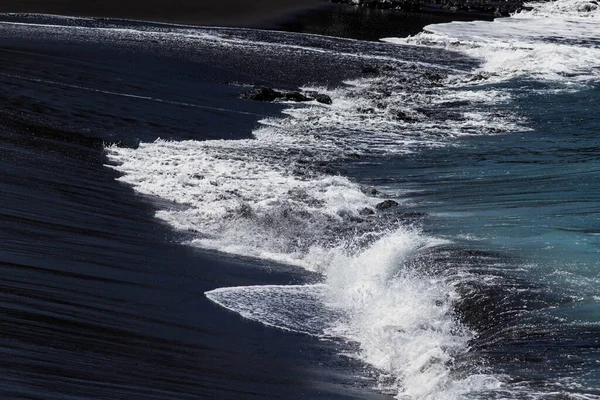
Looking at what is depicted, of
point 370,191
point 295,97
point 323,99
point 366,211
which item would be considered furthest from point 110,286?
point 323,99

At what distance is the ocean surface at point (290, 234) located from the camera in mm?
10820

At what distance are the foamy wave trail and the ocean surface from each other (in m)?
0.05

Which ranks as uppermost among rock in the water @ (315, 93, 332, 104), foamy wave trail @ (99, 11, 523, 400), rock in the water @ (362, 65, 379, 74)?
rock in the water @ (362, 65, 379, 74)

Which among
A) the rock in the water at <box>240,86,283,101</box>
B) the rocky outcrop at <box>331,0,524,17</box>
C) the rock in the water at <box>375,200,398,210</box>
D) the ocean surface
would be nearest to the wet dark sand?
the rocky outcrop at <box>331,0,524,17</box>

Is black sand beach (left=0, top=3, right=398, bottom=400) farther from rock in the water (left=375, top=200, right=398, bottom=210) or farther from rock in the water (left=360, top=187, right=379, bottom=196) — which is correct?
rock in the water (left=360, top=187, right=379, bottom=196)

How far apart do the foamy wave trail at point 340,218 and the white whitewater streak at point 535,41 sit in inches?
165

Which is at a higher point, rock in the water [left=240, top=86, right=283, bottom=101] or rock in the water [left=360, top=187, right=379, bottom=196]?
rock in the water [left=240, top=86, right=283, bottom=101]

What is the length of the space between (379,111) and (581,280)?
15.9 m

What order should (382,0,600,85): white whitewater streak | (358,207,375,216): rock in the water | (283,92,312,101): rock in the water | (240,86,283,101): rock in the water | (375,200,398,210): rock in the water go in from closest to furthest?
1. (358,207,375,216): rock in the water
2. (375,200,398,210): rock in the water
3. (240,86,283,101): rock in the water
4. (283,92,312,101): rock in the water
5. (382,0,600,85): white whitewater streak

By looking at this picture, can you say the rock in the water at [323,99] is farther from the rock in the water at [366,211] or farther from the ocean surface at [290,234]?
the rock in the water at [366,211]

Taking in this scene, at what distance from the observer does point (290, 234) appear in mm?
16906

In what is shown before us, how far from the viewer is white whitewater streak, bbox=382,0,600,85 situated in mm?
35688

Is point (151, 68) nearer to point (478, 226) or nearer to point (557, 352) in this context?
point (478, 226)

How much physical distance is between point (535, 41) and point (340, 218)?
98.7 feet
